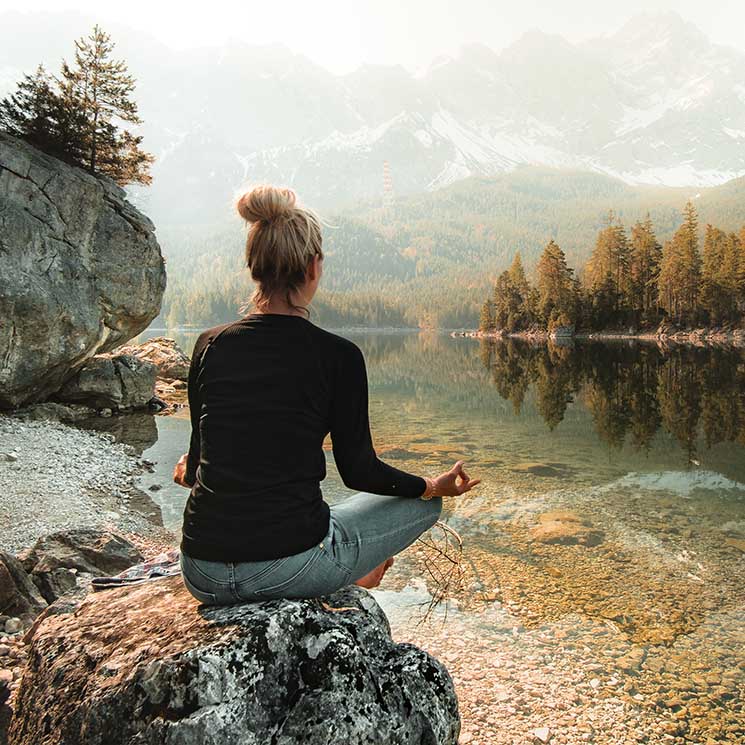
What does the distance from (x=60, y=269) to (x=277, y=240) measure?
17.3m

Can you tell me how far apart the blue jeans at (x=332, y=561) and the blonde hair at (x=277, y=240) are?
4.14 feet

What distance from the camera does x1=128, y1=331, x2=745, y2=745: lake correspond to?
502 centimetres

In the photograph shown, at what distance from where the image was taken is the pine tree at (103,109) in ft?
66.0

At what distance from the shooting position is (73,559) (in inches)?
239

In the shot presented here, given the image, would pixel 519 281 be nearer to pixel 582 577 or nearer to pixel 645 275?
pixel 645 275

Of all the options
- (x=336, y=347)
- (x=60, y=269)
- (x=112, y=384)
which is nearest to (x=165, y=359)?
(x=112, y=384)

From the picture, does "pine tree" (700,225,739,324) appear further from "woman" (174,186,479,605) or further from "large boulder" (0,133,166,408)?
"woman" (174,186,479,605)

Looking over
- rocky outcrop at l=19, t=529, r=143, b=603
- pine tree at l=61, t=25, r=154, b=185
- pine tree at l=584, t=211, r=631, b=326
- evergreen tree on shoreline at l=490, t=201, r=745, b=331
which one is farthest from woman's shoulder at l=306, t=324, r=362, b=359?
pine tree at l=584, t=211, r=631, b=326

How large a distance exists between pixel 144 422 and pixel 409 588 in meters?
15.7

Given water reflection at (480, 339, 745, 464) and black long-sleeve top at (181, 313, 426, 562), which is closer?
black long-sleeve top at (181, 313, 426, 562)

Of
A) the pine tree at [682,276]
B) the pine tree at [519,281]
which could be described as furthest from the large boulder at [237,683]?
the pine tree at [519,281]

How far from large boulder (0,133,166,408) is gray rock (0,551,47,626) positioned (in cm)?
1234

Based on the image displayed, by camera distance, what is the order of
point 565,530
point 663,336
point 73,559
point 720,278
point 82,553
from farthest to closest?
1. point 663,336
2. point 720,278
3. point 565,530
4. point 82,553
5. point 73,559

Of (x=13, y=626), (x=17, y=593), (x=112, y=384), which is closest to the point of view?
(x=13, y=626)
